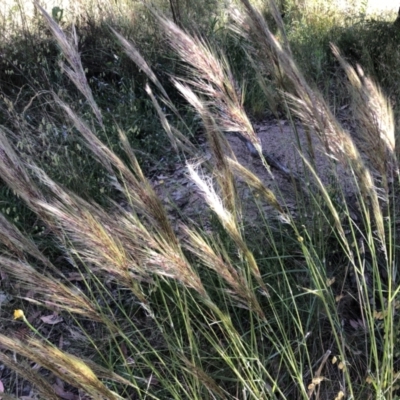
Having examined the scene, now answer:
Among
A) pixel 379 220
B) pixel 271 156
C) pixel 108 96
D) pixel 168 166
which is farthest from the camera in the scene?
pixel 108 96

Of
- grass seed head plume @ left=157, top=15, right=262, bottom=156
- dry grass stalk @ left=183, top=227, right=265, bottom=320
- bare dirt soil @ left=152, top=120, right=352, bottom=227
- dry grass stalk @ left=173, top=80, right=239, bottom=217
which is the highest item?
grass seed head plume @ left=157, top=15, right=262, bottom=156

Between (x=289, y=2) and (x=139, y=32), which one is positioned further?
(x=289, y=2)

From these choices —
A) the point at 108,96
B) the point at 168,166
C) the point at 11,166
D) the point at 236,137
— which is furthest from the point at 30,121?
the point at 11,166

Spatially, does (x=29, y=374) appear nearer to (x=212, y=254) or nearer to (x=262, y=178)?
(x=212, y=254)

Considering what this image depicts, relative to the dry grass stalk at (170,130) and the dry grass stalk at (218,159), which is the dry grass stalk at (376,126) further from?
the dry grass stalk at (170,130)

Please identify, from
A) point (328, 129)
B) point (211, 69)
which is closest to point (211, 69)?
point (211, 69)

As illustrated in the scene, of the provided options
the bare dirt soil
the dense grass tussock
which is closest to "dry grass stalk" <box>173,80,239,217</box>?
the dense grass tussock

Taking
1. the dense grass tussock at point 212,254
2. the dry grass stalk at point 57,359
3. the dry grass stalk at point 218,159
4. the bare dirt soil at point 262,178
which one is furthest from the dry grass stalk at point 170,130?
the dry grass stalk at point 57,359

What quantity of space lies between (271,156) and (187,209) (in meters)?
0.69

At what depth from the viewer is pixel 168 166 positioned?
3.38 meters

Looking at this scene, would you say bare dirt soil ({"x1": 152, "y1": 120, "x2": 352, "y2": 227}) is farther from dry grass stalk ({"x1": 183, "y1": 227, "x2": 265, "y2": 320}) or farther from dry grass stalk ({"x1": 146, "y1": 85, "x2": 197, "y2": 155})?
dry grass stalk ({"x1": 183, "y1": 227, "x2": 265, "y2": 320})

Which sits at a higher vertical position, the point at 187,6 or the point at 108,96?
the point at 187,6

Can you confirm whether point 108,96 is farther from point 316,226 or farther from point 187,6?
point 316,226

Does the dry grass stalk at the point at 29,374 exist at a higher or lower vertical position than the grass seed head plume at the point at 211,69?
lower
